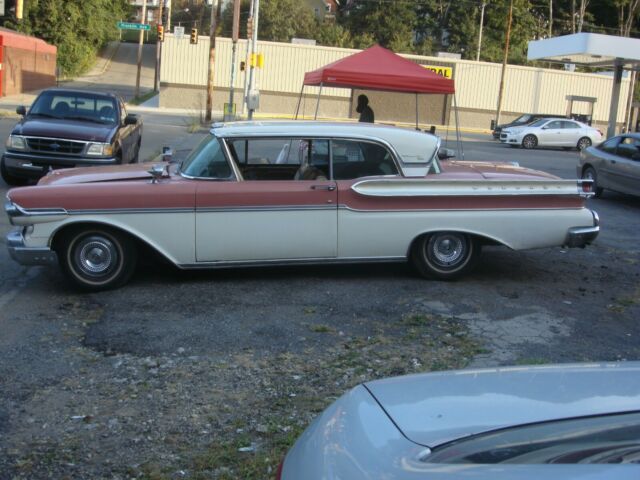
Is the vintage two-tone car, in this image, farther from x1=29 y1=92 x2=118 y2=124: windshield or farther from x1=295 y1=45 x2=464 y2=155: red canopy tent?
x1=295 y1=45 x2=464 y2=155: red canopy tent

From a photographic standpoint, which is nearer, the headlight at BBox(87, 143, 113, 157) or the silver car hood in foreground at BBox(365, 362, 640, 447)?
the silver car hood in foreground at BBox(365, 362, 640, 447)

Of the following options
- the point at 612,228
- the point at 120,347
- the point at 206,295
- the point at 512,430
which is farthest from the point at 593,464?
the point at 612,228

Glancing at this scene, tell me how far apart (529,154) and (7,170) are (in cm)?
2134

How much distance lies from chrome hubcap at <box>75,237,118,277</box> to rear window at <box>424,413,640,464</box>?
525cm

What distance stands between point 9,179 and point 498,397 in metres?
11.4

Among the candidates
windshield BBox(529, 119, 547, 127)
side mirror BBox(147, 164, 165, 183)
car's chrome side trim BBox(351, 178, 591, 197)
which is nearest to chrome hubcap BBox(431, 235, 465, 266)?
car's chrome side trim BBox(351, 178, 591, 197)

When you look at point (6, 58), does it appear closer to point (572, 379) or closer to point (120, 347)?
point (120, 347)

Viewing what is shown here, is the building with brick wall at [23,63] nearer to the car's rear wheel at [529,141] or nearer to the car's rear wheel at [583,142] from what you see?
the car's rear wheel at [529,141]

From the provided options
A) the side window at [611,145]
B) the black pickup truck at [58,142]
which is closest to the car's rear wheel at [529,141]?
the side window at [611,145]

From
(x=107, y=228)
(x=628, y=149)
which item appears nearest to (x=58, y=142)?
(x=107, y=228)

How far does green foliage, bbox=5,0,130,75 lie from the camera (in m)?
52.0

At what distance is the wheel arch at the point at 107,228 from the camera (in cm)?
649

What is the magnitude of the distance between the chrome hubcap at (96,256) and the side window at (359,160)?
218 cm

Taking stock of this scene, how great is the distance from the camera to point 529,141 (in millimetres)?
32281
